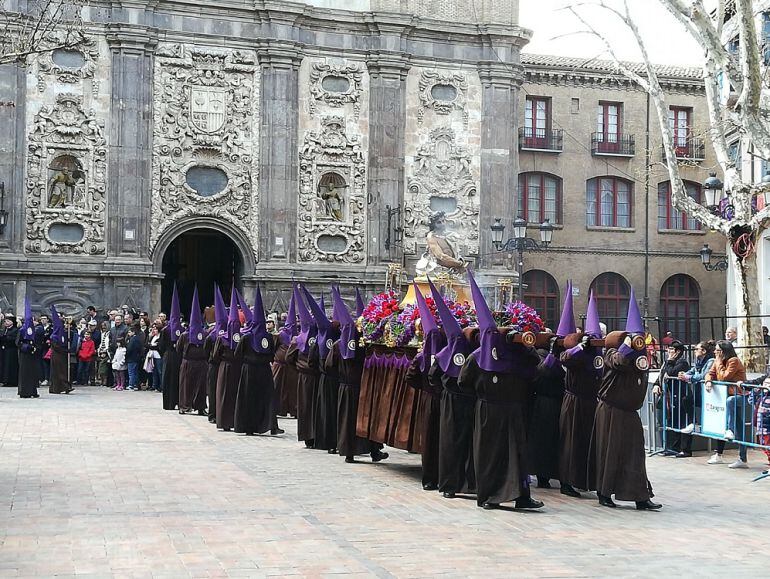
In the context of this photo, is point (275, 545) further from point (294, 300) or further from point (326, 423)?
point (294, 300)

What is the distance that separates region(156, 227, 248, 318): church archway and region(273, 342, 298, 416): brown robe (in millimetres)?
16454

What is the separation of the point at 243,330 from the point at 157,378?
1149 cm

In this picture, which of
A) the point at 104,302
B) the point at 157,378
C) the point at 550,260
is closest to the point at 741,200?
the point at 157,378

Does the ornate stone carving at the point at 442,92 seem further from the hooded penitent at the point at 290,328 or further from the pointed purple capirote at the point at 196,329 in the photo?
the hooded penitent at the point at 290,328

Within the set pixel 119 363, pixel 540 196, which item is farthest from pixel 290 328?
pixel 540 196

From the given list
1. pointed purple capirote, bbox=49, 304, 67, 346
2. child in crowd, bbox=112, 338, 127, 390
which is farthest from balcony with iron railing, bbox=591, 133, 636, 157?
pointed purple capirote, bbox=49, 304, 67, 346

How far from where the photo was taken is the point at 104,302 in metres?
33.7

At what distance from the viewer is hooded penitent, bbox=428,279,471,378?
39.3 ft

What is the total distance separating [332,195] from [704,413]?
2216 cm

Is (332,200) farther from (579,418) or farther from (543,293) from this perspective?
(579,418)

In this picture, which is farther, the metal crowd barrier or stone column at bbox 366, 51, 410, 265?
stone column at bbox 366, 51, 410, 265

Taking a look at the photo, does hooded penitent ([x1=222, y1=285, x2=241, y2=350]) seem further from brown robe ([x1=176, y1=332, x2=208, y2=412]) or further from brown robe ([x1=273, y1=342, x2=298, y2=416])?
brown robe ([x1=176, y1=332, x2=208, y2=412])

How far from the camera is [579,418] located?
40.2ft

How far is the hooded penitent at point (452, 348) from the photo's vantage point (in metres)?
12.0
